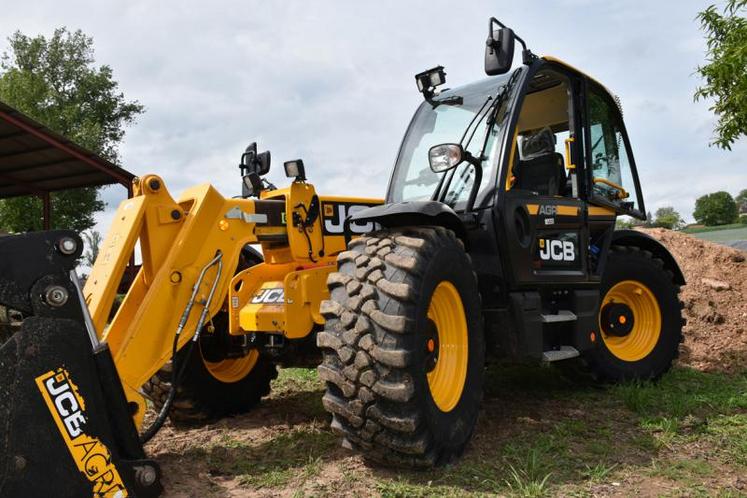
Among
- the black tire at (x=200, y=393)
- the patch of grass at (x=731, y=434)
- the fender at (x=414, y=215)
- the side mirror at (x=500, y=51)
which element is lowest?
the patch of grass at (x=731, y=434)

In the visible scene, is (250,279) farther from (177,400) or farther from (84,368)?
(84,368)

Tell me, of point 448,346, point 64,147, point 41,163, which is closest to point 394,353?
point 448,346

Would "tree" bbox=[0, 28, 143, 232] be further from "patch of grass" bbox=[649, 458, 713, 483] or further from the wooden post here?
"patch of grass" bbox=[649, 458, 713, 483]

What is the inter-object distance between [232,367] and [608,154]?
368cm

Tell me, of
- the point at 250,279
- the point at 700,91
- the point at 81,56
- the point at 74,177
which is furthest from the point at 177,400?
the point at 81,56

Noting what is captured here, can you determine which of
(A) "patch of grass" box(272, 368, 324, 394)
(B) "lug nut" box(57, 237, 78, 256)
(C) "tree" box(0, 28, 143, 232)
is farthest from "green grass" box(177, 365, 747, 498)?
(C) "tree" box(0, 28, 143, 232)

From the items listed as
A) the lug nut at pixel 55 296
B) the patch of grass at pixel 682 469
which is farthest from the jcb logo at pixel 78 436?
the patch of grass at pixel 682 469

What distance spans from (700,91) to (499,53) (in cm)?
449

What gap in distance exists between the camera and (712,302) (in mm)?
8336

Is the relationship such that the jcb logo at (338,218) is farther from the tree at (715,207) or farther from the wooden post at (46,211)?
the tree at (715,207)

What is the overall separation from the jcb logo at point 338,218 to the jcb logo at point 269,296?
77cm

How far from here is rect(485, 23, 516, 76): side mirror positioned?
3939 millimetres

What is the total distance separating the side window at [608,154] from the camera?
529cm

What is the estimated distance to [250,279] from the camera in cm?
425
